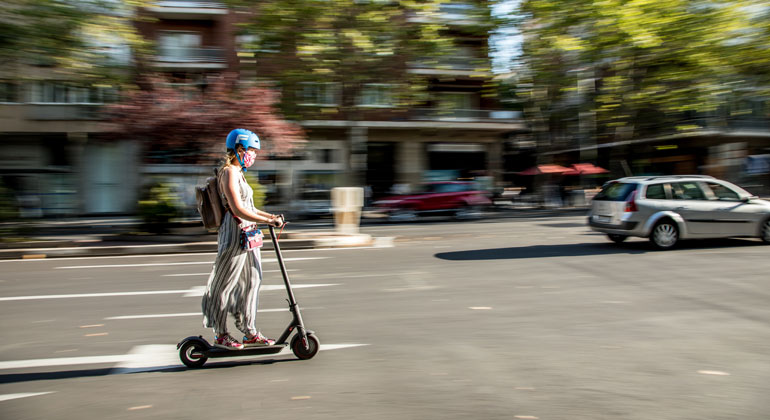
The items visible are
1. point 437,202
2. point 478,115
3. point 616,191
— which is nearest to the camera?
A: point 616,191

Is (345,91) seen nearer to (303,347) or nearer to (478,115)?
(478,115)

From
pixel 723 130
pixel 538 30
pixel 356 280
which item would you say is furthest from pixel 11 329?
pixel 723 130

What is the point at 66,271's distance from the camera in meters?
9.64

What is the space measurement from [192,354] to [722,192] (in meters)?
10.3

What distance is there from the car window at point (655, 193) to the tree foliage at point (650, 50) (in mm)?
8836

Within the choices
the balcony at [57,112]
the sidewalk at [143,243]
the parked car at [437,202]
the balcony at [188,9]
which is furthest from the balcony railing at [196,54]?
the sidewalk at [143,243]

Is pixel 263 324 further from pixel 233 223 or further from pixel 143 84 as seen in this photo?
pixel 143 84

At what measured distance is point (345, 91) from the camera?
21172 mm

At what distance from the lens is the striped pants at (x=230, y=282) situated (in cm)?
422

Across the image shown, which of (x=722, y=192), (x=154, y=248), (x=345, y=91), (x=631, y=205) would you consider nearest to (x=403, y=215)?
(x=345, y=91)

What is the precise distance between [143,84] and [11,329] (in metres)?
11.7

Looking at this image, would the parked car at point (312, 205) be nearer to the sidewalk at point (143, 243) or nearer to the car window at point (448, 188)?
the car window at point (448, 188)

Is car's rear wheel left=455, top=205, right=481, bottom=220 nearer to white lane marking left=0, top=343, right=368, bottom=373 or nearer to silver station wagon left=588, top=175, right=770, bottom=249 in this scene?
silver station wagon left=588, top=175, right=770, bottom=249

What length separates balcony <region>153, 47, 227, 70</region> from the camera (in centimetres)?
3028
